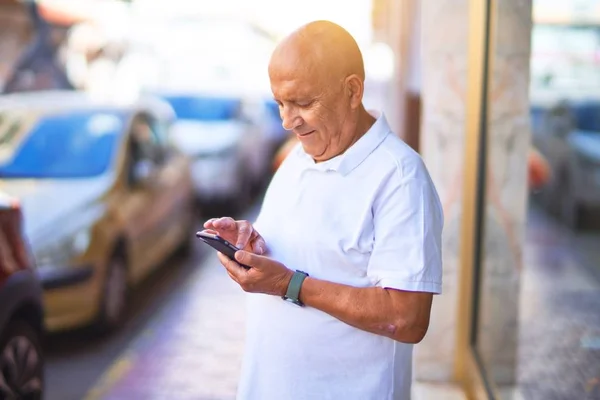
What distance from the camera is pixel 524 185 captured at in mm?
4574

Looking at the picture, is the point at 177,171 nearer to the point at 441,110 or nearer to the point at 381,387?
the point at 441,110

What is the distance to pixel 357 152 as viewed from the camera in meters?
2.32

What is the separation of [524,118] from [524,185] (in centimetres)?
34

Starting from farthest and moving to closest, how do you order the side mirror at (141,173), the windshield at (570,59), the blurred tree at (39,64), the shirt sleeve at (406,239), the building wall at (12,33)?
1. the building wall at (12,33)
2. the blurred tree at (39,64)
3. the side mirror at (141,173)
4. the windshield at (570,59)
5. the shirt sleeve at (406,239)

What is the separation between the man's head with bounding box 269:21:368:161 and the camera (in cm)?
224

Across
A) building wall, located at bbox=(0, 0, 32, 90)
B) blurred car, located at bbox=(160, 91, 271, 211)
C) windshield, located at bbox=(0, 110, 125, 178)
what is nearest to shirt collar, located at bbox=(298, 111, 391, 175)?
windshield, located at bbox=(0, 110, 125, 178)

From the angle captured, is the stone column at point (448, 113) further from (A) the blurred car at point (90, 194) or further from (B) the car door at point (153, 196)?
(B) the car door at point (153, 196)

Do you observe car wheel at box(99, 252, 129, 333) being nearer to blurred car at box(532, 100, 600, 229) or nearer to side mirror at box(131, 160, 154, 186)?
side mirror at box(131, 160, 154, 186)

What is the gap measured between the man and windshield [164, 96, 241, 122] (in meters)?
10.8

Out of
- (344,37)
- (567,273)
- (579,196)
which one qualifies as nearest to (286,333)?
(344,37)

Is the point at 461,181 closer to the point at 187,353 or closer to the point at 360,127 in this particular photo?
the point at 360,127

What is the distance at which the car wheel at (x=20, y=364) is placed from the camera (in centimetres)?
419

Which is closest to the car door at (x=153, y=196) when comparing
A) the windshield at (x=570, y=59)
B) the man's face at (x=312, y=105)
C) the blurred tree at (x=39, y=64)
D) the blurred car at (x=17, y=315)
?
the blurred car at (x=17, y=315)

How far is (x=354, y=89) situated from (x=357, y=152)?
Answer: 158mm
